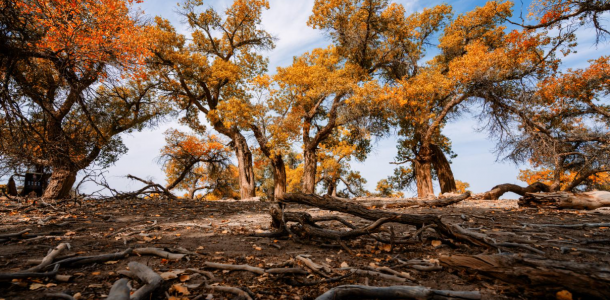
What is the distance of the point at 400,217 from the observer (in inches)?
147

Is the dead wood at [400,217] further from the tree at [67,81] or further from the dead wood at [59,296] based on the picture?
the tree at [67,81]

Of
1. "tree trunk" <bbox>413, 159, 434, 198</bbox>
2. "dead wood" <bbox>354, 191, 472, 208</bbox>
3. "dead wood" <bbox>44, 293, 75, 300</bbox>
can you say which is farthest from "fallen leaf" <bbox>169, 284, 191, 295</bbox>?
"tree trunk" <bbox>413, 159, 434, 198</bbox>

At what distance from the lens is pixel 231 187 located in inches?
965

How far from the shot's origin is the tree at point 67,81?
4.13 meters

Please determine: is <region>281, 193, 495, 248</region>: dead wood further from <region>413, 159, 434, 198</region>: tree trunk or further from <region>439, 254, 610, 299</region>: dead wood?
<region>413, 159, 434, 198</region>: tree trunk

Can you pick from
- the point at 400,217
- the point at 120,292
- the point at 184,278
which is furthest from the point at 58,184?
the point at 400,217

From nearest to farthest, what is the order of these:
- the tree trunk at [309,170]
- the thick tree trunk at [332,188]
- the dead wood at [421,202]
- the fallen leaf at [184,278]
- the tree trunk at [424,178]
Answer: the fallen leaf at [184,278] → the dead wood at [421,202] → the tree trunk at [424,178] → the tree trunk at [309,170] → the thick tree trunk at [332,188]

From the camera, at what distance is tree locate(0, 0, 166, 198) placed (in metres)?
4.13

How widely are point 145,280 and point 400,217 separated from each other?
9.72ft

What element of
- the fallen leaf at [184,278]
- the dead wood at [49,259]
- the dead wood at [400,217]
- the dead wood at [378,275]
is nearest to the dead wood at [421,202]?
the dead wood at [400,217]

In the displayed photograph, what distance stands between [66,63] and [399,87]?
12453mm

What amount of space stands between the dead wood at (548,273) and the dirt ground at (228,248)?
0.08 m

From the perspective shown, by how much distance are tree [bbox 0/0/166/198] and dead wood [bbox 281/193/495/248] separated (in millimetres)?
3839

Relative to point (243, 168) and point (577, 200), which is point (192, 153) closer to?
point (243, 168)
